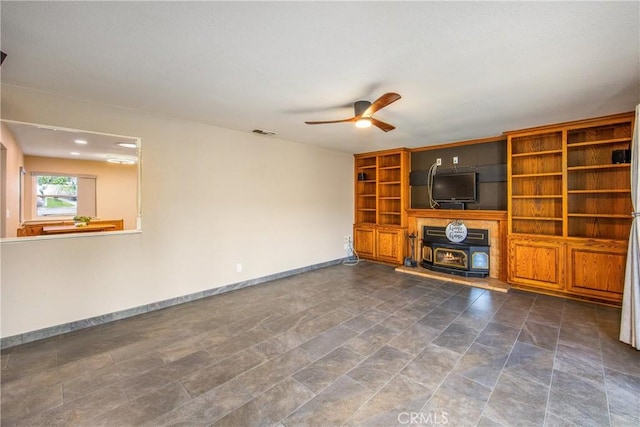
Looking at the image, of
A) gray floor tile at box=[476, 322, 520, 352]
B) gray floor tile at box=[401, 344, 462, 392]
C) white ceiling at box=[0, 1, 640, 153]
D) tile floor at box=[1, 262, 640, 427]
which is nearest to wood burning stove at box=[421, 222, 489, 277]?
tile floor at box=[1, 262, 640, 427]

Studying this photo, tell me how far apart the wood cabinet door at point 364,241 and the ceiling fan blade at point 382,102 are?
376 cm

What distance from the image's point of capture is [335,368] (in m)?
2.26

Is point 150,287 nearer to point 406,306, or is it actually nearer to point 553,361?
point 406,306

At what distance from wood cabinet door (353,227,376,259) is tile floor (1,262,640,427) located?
8.62ft

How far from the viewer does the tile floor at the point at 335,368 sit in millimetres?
1778

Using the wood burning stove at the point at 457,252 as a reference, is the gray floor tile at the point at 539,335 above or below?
below

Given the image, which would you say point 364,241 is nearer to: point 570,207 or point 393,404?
point 570,207

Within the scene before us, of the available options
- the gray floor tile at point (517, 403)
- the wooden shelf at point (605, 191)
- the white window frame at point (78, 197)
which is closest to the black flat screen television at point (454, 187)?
the wooden shelf at point (605, 191)

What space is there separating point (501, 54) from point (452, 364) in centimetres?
251

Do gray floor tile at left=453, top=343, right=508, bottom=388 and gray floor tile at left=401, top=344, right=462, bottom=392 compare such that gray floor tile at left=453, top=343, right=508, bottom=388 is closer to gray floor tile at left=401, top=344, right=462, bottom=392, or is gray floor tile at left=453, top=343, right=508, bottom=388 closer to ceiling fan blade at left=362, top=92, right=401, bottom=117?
gray floor tile at left=401, top=344, right=462, bottom=392

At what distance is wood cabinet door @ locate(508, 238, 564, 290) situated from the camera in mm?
3979

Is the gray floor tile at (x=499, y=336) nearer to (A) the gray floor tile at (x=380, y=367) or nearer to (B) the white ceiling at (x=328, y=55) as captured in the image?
(A) the gray floor tile at (x=380, y=367)

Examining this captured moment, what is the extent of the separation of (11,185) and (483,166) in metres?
6.41

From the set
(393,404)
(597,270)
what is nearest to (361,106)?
(393,404)
